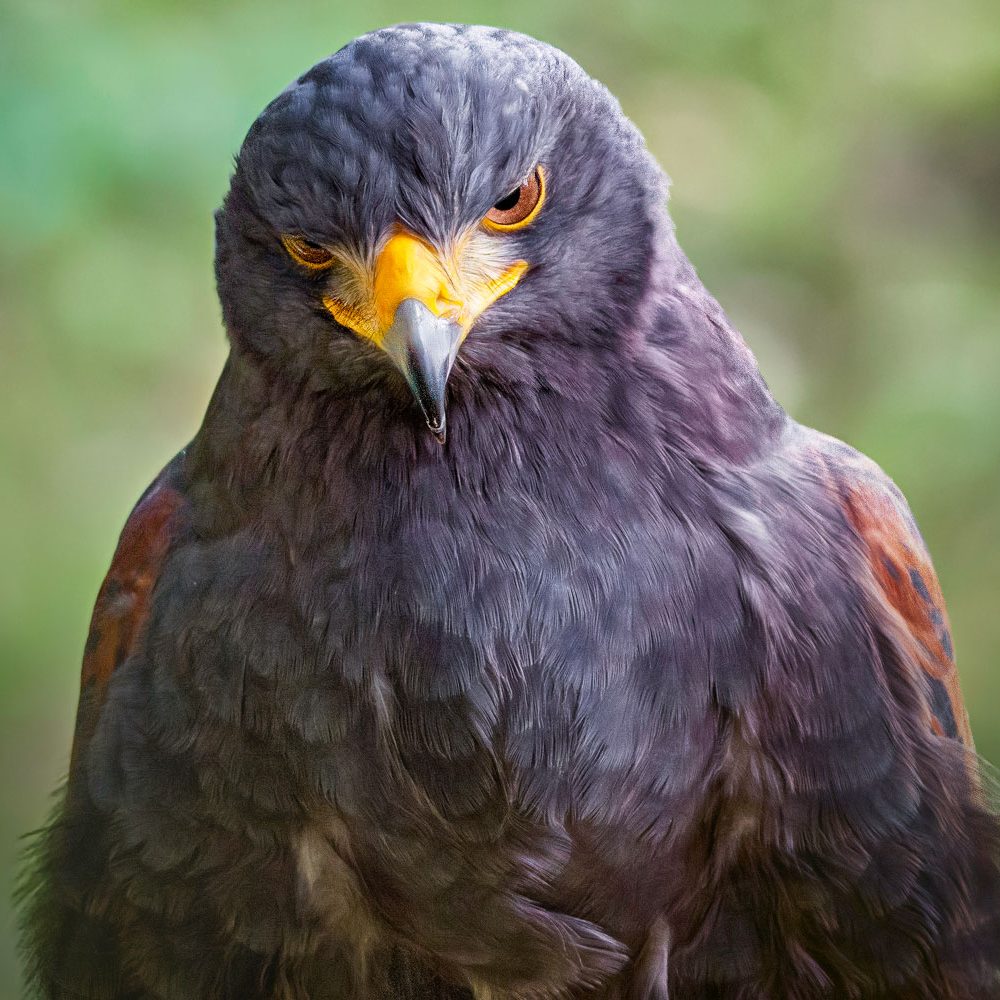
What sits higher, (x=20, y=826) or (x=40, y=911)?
(x=40, y=911)

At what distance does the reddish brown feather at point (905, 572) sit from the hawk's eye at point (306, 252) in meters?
0.72

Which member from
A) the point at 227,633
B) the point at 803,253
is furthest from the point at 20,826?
the point at 803,253

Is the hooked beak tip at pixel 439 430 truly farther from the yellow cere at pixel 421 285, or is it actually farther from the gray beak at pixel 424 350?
the yellow cere at pixel 421 285

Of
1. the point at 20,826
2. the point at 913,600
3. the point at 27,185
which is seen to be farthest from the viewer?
the point at 20,826

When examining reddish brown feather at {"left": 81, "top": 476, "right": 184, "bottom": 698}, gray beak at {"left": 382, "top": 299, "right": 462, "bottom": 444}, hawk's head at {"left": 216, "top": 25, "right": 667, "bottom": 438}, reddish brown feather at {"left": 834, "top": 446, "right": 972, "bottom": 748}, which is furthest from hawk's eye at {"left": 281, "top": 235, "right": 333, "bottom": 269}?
reddish brown feather at {"left": 834, "top": 446, "right": 972, "bottom": 748}

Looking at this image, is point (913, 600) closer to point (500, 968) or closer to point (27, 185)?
point (500, 968)

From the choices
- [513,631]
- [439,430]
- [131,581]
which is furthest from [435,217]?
[131,581]

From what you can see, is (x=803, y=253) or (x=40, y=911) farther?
(x=803, y=253)

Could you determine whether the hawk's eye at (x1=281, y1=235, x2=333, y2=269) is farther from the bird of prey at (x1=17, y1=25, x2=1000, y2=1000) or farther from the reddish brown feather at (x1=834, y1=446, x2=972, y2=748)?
the reddish brown feather at (x1=834, y1=446, x2=972, y2=748)

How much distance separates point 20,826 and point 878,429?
216cm

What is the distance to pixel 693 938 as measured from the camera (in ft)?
5.94

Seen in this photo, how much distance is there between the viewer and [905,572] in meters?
1.92

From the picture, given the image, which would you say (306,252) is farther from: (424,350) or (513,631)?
(513,631)

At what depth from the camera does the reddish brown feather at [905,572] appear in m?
1.87
